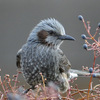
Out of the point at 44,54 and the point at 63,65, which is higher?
the point at 44,54

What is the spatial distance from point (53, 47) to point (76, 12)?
4117mm

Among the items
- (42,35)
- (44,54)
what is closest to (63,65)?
(44,54)

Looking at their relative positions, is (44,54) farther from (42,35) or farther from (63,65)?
(63,65)

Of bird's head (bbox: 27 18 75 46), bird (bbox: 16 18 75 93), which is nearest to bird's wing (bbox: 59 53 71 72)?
bird (bbox: 16 18 75 93)

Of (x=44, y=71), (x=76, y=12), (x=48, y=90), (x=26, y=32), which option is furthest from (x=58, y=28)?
(x=76, y=12)

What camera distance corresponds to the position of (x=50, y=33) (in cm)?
236

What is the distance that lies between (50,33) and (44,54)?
214 millimetres

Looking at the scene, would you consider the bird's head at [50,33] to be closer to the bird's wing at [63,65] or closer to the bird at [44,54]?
the bird at [44,54]

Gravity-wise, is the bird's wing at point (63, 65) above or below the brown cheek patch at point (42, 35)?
below

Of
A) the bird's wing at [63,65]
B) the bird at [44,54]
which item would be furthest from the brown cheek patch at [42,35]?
the bird's wing at [63,65]

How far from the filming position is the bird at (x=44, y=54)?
2357 mm

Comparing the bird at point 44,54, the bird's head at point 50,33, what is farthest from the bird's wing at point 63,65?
the bird's head at point 50,33

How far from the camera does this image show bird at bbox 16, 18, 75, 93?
236 cm

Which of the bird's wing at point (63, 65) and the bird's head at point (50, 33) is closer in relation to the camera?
the bird's head at point (50, 33)
